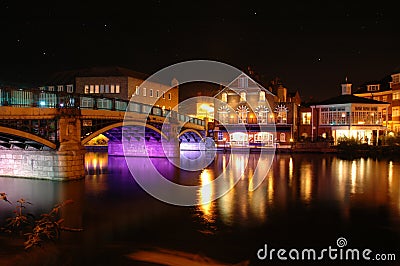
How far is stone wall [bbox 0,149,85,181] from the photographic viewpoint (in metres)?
26.0

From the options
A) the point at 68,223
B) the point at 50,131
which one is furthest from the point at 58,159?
the point at 68,223

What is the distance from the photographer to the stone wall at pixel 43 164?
26.0 meters

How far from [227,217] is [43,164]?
14.5m

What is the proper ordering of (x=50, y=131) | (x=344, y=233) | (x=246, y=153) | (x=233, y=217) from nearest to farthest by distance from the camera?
(x=344, y=233) < (x=233, y=217) < (x=50, y=131) < (x=246, y=153)

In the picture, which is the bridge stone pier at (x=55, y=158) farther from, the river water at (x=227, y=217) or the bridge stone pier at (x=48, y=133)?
the river water at (x=227, y=217)

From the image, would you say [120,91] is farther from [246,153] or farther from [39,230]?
[39,230]

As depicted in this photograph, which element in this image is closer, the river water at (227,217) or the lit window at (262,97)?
the river water at (227,217)

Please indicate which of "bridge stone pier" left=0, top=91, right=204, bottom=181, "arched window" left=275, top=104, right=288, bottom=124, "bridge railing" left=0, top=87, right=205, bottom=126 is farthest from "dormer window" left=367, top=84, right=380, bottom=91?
"bridge stone pier" left=0, top=91, right=204, bottom=181

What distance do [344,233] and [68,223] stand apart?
11.6 meters

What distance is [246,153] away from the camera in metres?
57.6

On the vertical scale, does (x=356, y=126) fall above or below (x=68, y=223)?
above

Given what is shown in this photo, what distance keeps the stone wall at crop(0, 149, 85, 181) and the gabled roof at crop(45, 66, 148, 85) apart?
122 feet

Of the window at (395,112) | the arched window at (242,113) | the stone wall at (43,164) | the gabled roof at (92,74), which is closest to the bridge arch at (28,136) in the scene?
the stone wall at (43,164)

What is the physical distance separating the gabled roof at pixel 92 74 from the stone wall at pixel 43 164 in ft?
122
